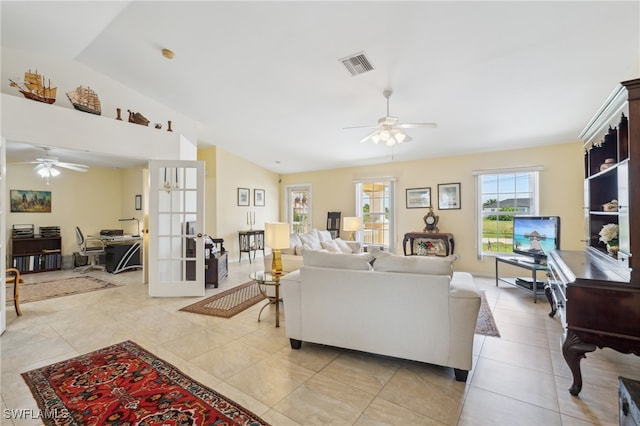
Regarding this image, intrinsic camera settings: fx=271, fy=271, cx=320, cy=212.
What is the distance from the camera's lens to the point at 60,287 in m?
4.56

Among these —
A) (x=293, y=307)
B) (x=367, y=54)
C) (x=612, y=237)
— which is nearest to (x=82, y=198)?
(x=293, y=307)

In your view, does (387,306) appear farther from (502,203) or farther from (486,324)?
(502,203)

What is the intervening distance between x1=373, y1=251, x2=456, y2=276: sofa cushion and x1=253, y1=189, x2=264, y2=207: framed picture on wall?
5.63 m

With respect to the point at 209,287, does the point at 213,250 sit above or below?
above

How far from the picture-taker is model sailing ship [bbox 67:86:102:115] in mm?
3518

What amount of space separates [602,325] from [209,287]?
4668mm

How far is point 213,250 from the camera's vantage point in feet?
15.6

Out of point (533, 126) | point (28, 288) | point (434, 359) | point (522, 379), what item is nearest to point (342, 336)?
point (434, 359)

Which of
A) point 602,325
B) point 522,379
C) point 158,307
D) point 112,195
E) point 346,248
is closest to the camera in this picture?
point 602,325

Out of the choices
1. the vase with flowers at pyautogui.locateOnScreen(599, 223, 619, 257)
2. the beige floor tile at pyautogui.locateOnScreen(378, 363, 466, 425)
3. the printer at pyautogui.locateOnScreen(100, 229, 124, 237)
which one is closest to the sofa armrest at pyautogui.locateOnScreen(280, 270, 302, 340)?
the beige floor tile at pyautogui.locateOnScreen(378, 363, 466, 425)

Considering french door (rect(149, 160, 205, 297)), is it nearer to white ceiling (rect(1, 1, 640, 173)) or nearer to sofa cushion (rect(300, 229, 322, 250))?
white ceiling (rect(1, 1, 640, 173))

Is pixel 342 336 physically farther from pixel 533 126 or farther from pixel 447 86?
pixel 533 126

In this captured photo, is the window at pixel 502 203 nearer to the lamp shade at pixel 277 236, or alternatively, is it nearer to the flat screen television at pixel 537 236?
the flat screen television at pixel 537 236

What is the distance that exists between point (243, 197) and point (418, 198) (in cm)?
433
